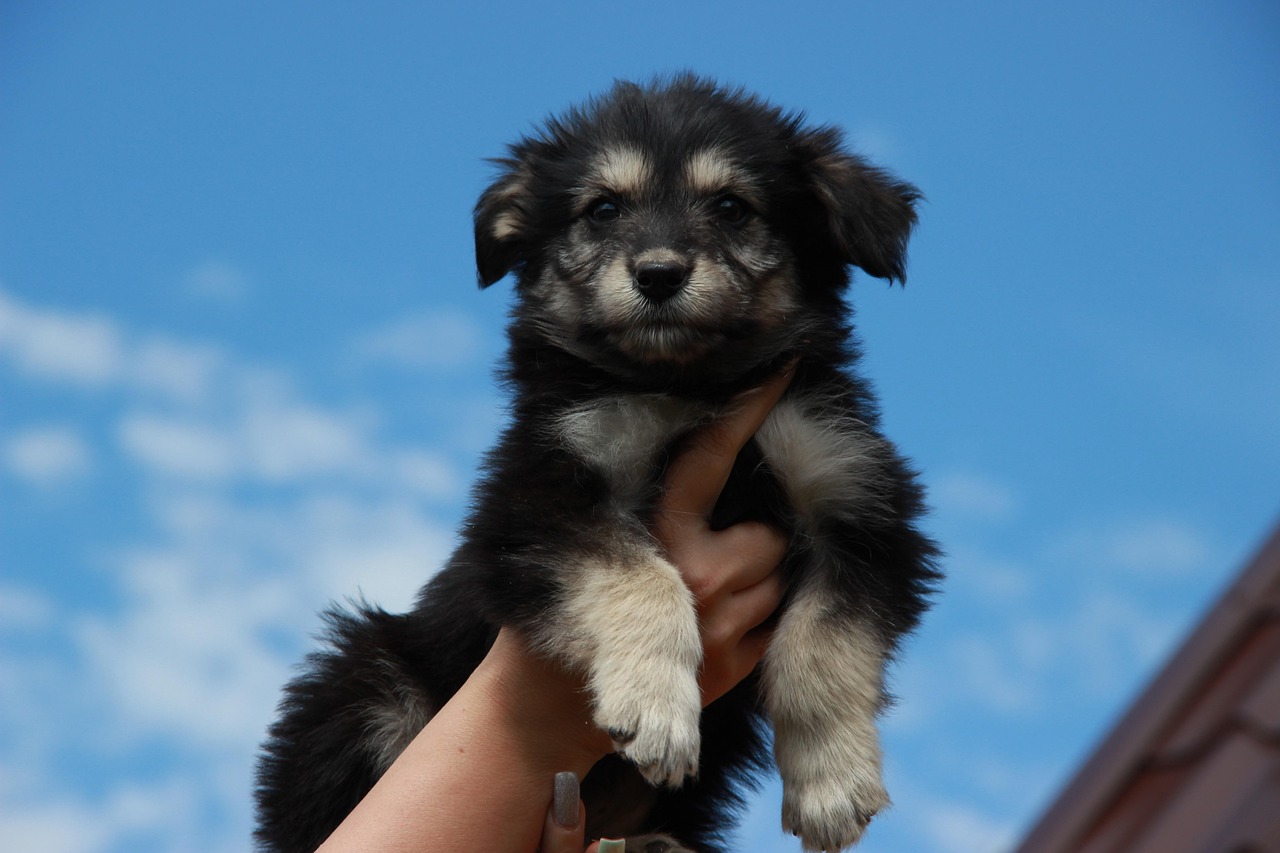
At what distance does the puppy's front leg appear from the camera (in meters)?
2.75

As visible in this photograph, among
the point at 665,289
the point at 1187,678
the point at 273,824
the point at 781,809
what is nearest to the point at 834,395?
the point at 665,289

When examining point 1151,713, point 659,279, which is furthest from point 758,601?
point 1151,713

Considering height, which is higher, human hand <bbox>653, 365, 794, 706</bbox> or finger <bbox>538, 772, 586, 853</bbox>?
human hand <bbox>653, 365, 794, 706</bbox>

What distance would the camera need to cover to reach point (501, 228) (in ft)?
12.5

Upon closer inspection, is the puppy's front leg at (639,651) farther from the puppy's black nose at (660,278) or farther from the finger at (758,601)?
the puppy's black nose at (660,278)

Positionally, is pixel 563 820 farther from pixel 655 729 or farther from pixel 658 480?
pixel 658 480

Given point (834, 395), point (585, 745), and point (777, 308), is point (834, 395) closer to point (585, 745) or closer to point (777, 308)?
point (777, 308)

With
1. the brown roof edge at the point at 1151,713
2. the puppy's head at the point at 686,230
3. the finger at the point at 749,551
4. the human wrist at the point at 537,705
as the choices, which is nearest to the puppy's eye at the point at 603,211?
the puppy's head at the point at 686,230

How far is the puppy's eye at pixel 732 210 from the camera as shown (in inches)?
137

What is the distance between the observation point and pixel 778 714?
3.03 m

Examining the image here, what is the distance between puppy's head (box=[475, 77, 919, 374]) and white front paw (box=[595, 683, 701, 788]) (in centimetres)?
101

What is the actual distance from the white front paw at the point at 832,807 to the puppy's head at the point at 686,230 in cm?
120

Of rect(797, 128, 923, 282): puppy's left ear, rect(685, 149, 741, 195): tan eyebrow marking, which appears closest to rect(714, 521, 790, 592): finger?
rect(797, 128, 923, 282): puppy's left ear

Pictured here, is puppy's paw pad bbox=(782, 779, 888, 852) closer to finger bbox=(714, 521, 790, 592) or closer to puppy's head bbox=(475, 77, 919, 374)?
finger bbox=(714, 521, 790, 592)
